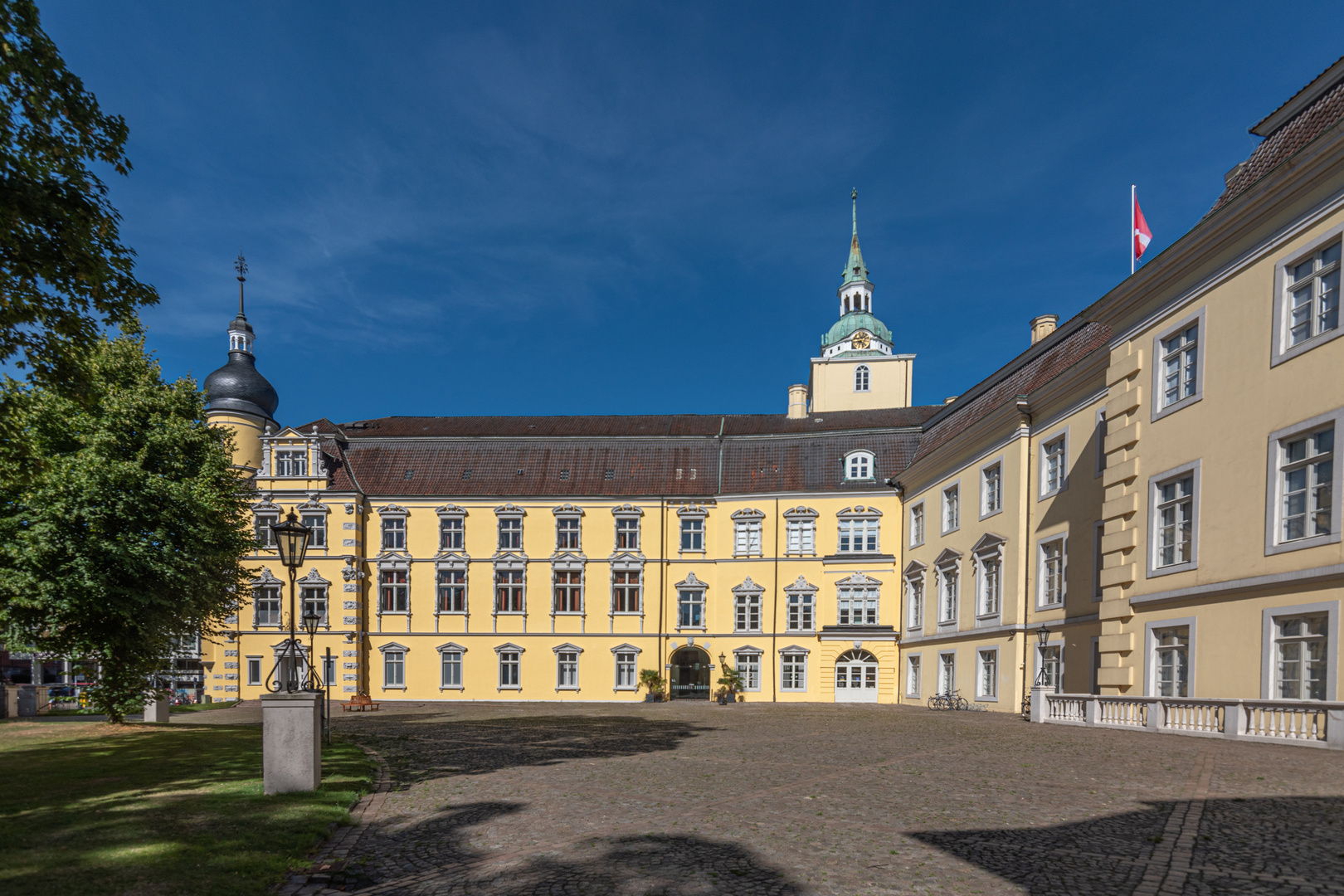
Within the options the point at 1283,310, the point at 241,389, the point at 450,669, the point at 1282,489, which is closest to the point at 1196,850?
the point at 1282,489

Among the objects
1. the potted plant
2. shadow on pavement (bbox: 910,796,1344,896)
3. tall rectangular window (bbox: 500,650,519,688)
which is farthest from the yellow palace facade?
shadow on pavement (bbox: 910,796,1344,896)

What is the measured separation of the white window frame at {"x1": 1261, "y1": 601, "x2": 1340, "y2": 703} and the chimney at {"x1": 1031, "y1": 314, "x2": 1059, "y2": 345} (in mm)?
20955

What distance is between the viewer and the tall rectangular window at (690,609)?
39.5m

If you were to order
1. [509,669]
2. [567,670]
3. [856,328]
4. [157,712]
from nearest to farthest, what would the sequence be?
[157,712]
[567,670]
[509,669]
[856,328]

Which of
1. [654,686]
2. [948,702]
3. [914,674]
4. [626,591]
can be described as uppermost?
[626,591]

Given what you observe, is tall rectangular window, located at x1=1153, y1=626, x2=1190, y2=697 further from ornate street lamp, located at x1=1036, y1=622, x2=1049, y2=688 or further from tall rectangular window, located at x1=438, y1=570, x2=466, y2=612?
tall rectangular window, located at x1=438, y1=570, x2=466, y2=612

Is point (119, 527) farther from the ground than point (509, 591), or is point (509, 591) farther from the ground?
point (119, 527)

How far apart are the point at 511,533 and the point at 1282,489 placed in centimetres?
3212

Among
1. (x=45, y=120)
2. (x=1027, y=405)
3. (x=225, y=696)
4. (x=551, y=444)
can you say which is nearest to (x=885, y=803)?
(x=45, y=120)

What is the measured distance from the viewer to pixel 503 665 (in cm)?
3941

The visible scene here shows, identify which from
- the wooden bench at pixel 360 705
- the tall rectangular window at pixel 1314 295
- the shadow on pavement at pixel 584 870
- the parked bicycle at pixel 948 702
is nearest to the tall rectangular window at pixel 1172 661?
the tall rectangular window at pixel 1314 295

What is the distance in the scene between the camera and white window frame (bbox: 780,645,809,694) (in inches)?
1494

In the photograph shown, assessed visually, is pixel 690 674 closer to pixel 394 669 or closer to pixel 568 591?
pixel 568 591

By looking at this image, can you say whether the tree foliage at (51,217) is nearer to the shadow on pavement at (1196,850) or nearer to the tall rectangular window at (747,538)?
the shadow on pavement at (1196,850)
